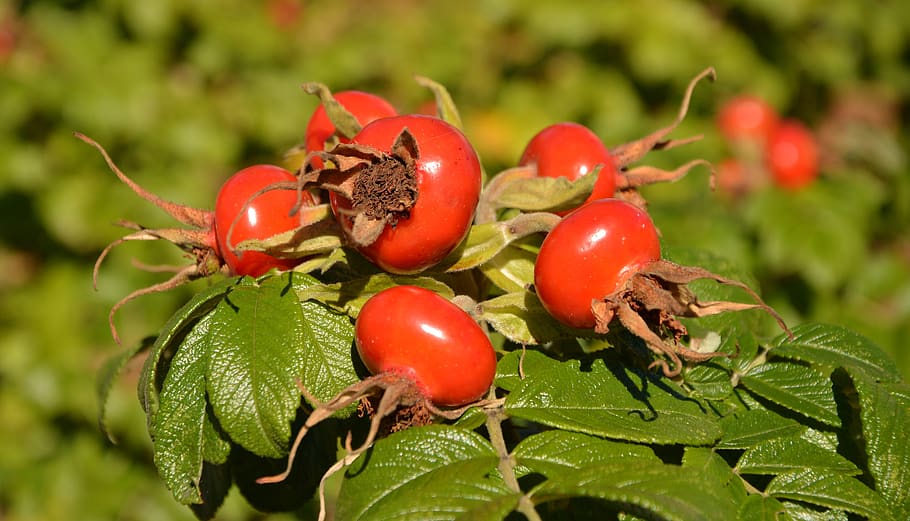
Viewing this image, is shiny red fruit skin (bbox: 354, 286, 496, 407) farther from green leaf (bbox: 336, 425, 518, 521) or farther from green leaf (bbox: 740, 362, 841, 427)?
green leaf (bbox: 740, 362, 841, 427)

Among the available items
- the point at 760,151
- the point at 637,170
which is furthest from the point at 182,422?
the point at 760,151

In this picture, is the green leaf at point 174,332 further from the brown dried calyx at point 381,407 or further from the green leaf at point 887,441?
the green leaf at point 887,441

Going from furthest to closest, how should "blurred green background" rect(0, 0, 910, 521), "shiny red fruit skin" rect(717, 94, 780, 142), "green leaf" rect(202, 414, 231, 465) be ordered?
1. "shiny red fruit skin" rect(717, 94, 780, 142)
2. "blurred green background" rect(0, 0, 910, 521)
3. "green leaf" rect(202, 414, 231, 465)

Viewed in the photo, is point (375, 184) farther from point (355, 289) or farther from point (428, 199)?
point (355, 289)

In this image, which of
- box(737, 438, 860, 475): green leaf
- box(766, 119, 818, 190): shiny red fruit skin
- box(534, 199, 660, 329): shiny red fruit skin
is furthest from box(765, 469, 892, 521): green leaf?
box(766, 119, 818, 190): shiny red fruit skin

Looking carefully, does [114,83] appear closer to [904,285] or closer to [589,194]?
[589,194]

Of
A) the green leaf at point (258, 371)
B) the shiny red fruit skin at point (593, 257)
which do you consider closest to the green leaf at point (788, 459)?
the shiny red fruit skin at point (593, 257)
